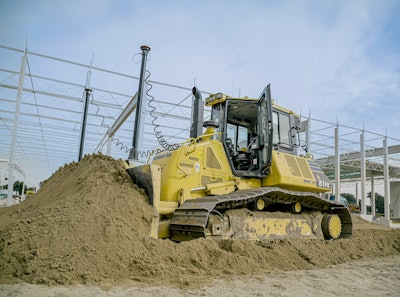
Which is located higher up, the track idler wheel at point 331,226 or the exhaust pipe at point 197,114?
the exhaust pipe at point 197,114

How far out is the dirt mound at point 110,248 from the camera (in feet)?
12.0

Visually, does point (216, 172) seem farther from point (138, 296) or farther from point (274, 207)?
point (138, 296)

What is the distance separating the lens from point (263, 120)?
6.77 meters

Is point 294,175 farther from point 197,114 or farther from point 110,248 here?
point 110,248

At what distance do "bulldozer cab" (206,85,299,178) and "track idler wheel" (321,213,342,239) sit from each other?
1.73m

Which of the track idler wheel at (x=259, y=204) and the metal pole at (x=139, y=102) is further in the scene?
the metal pole at (x=139, y=102)

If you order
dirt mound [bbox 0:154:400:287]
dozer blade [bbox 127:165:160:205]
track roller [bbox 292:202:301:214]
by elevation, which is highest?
dozer blade [bbox 127:165:160:205]

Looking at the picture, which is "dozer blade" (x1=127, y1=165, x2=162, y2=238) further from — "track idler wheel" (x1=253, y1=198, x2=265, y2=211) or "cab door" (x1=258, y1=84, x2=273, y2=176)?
"cab door" (x1=258, y1=84, x2=273, y2=176)

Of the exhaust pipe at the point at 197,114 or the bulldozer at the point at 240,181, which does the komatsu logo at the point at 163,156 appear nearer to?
the bulldozer at the point at 240,181

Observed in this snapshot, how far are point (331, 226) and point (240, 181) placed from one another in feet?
8.86

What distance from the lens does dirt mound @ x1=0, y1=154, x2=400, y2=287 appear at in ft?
12.0

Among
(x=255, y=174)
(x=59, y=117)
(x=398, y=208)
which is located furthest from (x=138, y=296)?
(x=398, y=208)

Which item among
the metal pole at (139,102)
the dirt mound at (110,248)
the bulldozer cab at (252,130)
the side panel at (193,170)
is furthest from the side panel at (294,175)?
the metal pole at (139,102)

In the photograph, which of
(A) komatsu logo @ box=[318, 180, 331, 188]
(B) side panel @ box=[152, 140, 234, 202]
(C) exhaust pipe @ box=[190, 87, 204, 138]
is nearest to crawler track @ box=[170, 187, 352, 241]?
(B) side panel @ box=[152, 140, 234, 202]
